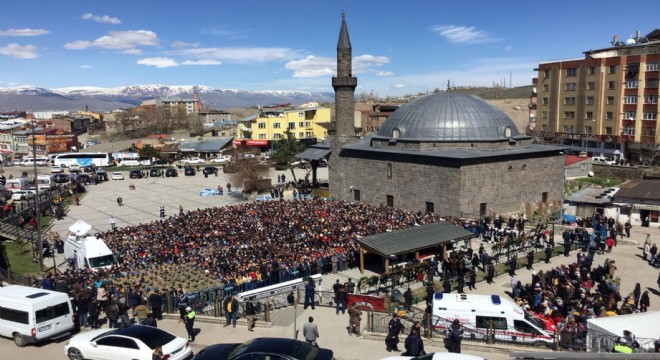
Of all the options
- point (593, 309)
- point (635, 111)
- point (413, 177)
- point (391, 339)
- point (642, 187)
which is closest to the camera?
point (391, 339)

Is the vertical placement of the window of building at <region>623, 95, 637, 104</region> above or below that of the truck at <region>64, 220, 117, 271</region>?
above

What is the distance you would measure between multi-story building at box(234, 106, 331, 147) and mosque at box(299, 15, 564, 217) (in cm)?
A: 4364

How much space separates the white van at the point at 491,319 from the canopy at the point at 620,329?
1.08 meters

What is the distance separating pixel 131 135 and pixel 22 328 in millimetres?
97513

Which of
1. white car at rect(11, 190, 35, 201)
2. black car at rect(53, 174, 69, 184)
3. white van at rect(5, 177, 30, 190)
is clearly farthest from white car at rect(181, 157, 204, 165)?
white car at rect(11, 190, 35, 201)

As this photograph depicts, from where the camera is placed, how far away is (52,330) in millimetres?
13484

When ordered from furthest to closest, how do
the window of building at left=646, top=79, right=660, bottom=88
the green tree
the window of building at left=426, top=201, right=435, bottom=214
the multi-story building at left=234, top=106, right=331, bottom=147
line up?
the multi-story building at left=234, top=106, right=331, bottom=147
the green tree
the window of building at left=646, top=79, right=660, bottom=88
the window of building at left=426, top=201, right=435, bottom=214

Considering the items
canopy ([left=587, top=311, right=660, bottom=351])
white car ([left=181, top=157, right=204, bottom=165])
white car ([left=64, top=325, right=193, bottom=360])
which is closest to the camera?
white car ([left=64, top=325, right=193, bottom=360])

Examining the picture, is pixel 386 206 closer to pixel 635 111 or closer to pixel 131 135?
pixel 635 111

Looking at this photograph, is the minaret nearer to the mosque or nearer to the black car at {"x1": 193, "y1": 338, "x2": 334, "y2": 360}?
the mosque

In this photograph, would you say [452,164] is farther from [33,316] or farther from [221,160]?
[221,160]

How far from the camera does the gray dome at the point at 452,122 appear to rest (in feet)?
112

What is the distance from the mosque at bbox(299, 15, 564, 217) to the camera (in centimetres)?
3147

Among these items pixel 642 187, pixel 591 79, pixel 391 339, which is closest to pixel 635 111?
pixel 591 79
